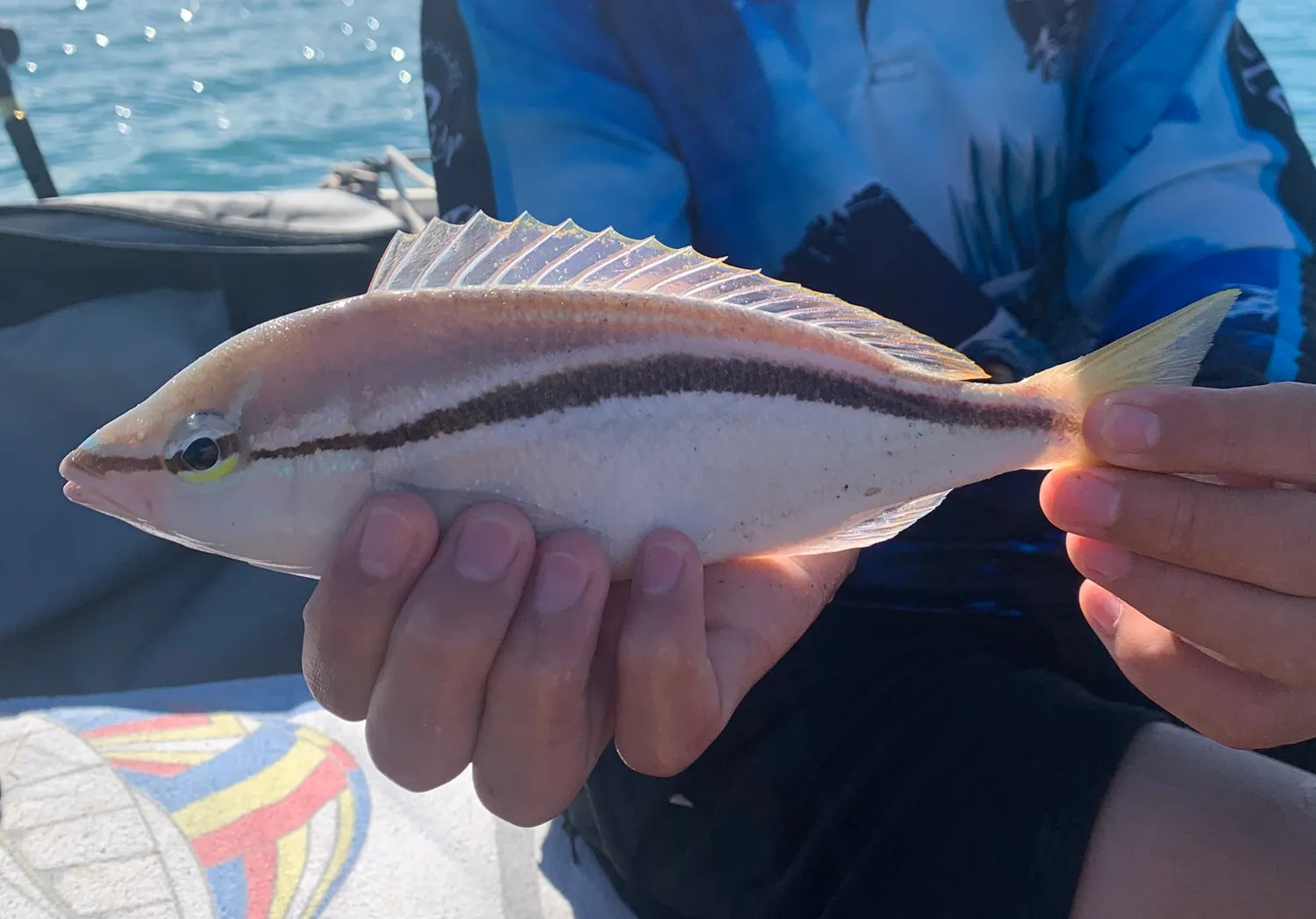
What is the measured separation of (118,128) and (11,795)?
918 cm

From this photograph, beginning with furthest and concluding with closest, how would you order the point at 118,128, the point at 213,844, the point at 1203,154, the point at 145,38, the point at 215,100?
the point at 145,38, the point at 215,100, the point at 118,128, the point at 1203,154, the point at 213,844

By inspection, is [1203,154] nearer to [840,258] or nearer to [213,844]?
[840,258]

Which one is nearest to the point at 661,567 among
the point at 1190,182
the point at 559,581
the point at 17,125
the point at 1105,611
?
the point at 559,581

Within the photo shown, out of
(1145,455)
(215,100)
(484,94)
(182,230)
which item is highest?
(484,94)

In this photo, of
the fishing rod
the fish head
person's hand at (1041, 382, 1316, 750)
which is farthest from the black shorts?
the fishing rod

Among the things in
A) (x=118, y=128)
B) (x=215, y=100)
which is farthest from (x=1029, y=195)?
(x=215, y=100)

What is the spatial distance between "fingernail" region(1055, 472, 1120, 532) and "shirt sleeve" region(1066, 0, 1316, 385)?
2.53 feet

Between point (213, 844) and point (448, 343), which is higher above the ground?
point (448, 343)

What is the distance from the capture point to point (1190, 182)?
2.03 meters

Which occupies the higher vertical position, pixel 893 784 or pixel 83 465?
pixel 83 465

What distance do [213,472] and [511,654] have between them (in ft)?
1.48

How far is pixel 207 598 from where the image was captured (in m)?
3.01

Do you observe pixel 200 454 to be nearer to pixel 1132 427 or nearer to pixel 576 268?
pixel 576 268

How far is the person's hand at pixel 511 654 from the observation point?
3.82ft
